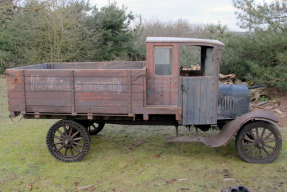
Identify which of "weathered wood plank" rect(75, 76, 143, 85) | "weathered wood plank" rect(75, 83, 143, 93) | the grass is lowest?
the grass

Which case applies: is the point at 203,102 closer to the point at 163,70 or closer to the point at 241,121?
the point at 241,121

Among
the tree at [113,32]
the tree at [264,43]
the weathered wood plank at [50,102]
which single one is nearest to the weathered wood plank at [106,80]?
the weathered wood plank at [50,102]

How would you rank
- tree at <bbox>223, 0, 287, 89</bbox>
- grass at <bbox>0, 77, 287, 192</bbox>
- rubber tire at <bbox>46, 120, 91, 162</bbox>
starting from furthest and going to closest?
1. tree at <bbox>223, 0, 287, 89</bbox>
2. rubber tire at <bbox>46, 120, 91, 162</bbox>
3. grass at <bbox>0, 77, 287, 192</bbox>

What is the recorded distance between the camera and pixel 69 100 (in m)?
4.87

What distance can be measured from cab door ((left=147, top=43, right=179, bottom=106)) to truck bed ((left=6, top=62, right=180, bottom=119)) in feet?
0.71

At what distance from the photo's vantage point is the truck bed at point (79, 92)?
15.6 feet

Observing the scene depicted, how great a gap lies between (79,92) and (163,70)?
1.52m

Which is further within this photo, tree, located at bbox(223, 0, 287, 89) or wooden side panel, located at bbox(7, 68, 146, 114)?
tree, located at bbox(223, 0, 287, 89)

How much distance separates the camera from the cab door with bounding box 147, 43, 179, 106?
4805mm

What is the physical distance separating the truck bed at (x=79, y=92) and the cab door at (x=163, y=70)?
8.5 inches

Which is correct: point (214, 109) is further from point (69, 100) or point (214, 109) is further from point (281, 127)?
point (281, 127)

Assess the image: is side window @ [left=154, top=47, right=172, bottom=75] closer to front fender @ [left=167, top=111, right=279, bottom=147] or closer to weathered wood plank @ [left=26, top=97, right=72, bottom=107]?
front fender @ [left=167, top=111, right=279, bottom=147]

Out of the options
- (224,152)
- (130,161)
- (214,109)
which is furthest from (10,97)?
(224,152)

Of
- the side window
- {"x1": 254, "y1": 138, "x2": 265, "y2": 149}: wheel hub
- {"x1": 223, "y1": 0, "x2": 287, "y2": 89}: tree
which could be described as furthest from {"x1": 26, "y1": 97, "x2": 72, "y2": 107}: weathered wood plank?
{"x1": 223, "y1": 0, "x2": 287, "y2": 89}: tree
